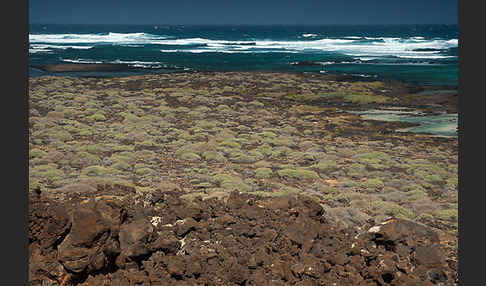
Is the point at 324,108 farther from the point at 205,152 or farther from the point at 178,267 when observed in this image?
the point at 178,267

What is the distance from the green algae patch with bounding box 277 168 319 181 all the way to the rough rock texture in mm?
5051

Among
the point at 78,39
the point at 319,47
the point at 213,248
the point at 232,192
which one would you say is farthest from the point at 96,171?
the point at 78,39

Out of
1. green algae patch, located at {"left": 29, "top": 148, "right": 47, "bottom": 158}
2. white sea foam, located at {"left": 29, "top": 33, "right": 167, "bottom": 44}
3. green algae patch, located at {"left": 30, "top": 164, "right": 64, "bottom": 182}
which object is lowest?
green algae patch, located at {"left": 30, "top": 164, "right": 64, "bottom": 182}

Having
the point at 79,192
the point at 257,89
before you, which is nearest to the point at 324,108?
the point at 257,89

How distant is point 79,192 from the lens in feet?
35.8

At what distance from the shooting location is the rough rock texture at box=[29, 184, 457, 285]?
667 cm

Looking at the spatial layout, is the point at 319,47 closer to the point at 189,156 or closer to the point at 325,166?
the point at 325,166

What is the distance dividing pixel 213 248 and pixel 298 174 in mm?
7262

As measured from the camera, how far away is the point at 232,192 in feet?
32.4

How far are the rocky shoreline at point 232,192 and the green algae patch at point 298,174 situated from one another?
0.04m

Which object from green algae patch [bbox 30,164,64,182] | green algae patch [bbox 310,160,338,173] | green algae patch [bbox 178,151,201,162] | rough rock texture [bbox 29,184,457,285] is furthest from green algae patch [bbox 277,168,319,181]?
green algae patch [bbox 30,164,64,182]

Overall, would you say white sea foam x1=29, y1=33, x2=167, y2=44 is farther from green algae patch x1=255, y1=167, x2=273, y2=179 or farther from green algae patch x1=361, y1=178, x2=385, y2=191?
green algae patch x1=361, y1=178, x2=385, y2=191

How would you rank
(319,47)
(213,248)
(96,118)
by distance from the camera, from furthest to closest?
1. (319,47)
2. (96,118)
3. (213,248)

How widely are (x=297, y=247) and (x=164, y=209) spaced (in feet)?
9.50
